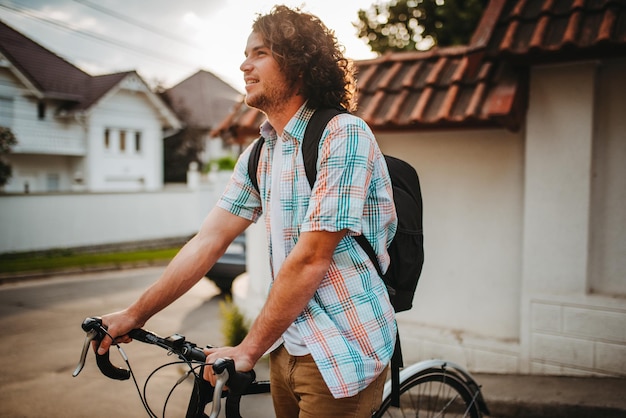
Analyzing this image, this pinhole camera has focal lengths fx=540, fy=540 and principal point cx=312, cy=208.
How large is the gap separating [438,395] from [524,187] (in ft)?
8.83

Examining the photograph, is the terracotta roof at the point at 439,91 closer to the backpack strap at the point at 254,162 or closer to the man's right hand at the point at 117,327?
the backpack strap at the point at 254,162

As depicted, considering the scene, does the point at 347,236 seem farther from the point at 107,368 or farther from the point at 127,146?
the point at 127,146

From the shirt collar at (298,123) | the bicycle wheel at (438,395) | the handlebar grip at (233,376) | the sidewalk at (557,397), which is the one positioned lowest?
the sidewalk at (557,397)

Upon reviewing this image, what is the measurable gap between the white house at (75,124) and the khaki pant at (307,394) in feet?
67.4

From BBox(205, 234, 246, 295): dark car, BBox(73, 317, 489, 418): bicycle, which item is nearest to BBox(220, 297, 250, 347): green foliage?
BBox(73, 317, 489, 418): bicycle

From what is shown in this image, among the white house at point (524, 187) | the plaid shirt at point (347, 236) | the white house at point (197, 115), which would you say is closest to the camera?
the plaid shirt at point (347, 236)

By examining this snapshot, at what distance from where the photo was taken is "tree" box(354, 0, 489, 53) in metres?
8.67

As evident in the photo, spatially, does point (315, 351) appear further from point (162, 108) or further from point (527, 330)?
point (162, 108)

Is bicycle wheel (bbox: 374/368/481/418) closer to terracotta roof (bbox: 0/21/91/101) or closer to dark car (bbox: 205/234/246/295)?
dark car (bbox: 205/234/246/295)

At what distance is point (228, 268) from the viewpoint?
32.0 ft

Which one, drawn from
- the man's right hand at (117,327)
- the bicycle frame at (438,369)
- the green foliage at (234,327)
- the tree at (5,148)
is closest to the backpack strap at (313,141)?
the man's right hand at (117,327)

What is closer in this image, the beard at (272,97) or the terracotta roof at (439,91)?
the beard at (272,97)

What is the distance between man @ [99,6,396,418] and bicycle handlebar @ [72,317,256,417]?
41mm

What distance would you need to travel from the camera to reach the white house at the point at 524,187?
14.4 feet
